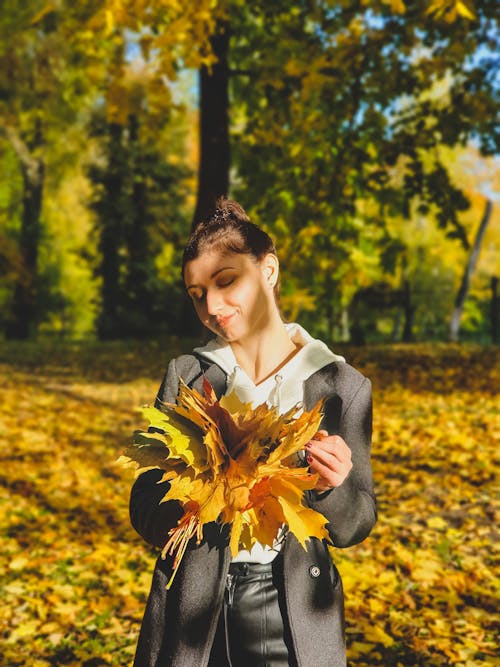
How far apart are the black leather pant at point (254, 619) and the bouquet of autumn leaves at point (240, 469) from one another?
13.1 inches

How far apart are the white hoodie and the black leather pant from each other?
0.13ft

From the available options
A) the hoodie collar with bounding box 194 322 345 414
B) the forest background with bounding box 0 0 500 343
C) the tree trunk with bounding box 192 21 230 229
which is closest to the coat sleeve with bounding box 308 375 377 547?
the hoodie collar with bounding box 194 322 345 414

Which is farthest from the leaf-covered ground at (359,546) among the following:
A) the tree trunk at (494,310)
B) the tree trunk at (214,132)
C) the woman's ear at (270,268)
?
the tree trunk at (494,310)

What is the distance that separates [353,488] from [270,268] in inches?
25.5

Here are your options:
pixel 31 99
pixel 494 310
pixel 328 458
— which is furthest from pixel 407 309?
pixel 328 458

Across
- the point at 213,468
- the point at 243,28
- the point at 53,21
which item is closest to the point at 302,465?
the point at 213,468

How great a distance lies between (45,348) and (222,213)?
15.5 metres

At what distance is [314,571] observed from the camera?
1.58 metres

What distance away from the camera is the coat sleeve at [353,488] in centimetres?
150

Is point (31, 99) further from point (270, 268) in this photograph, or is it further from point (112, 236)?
point (270, 268)

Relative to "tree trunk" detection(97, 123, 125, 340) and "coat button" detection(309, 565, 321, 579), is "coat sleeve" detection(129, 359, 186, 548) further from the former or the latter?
"tree trunk" detection(97, 123, 125, 340)

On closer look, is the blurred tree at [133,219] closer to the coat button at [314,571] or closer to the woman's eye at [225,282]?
the woman's eye at [225,282]

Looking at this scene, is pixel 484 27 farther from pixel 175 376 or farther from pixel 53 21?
pixel 53 21

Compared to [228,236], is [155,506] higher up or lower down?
lower down
